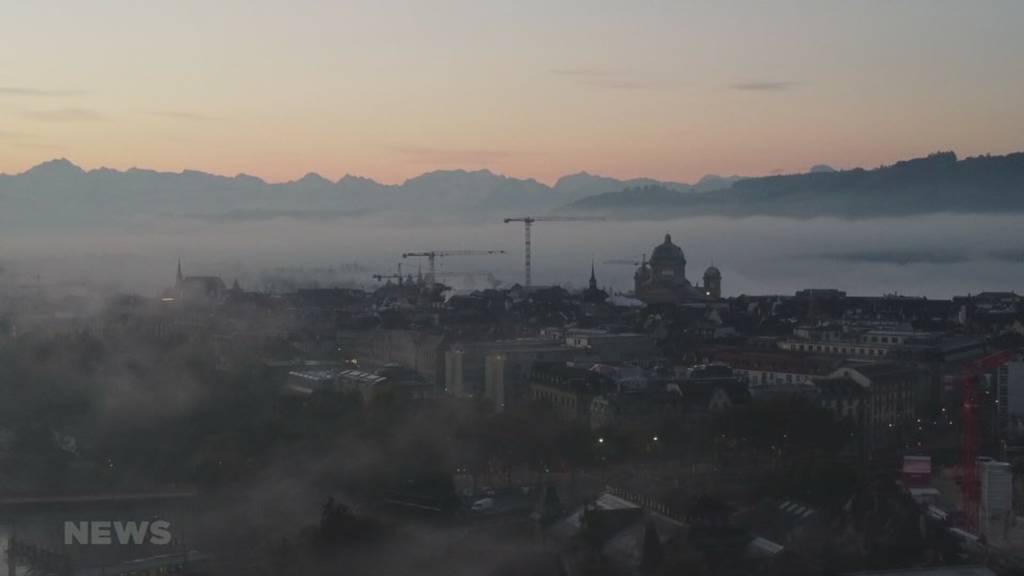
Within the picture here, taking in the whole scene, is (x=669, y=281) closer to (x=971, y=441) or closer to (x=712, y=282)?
(x=712, y=282)

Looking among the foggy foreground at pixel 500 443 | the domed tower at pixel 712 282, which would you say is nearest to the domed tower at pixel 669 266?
the domed tower at pixel 712 282

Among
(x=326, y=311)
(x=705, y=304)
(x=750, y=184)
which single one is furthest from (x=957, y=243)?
(x=326, y=311)

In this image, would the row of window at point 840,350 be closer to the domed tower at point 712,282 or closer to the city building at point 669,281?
the city building at point 669,281

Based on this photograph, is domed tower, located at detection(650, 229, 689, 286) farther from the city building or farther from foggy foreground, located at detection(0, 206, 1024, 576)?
foggy foreground, located at detection(0, 206, 1024, 576)

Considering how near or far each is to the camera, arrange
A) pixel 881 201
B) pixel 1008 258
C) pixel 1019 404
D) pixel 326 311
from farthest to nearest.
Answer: pixel 881 201
pixel 1008 258
pixel 326 311
pixel 1019 404

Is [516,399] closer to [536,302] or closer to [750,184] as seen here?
[536,302]

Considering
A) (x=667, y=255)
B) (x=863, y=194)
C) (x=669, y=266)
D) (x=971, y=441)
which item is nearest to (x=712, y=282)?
(x=669, y=266)
